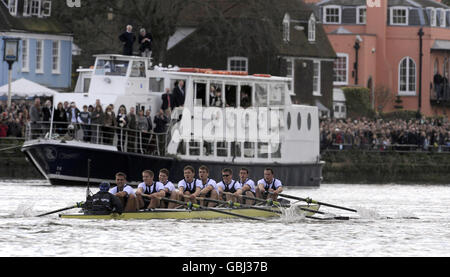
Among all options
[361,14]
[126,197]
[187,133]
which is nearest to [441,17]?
[361,14]

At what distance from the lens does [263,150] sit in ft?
156

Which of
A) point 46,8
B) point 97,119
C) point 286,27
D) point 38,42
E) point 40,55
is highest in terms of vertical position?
point 46,8

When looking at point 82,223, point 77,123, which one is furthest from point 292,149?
point 82,223

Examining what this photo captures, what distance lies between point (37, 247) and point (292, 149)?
22.1 meters

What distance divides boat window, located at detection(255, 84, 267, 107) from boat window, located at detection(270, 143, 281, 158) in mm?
1532

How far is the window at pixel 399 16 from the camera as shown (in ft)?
315

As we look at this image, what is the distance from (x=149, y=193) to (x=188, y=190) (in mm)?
1432

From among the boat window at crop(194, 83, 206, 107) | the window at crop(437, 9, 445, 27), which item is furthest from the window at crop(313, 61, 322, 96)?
the boat window at crop(194, 83, 206, 107)

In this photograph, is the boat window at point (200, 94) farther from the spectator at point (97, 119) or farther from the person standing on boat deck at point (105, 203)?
the person standing on boat deck at point (105, 203)

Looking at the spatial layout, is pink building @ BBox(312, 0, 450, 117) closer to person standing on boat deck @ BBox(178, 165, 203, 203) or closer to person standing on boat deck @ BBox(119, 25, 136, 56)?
person standing on boat deck @ BBox(119, 25, 136, 56)

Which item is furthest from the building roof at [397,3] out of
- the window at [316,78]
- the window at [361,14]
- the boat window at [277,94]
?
the boat window at [277,94]

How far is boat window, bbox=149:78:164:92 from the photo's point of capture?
46312mm

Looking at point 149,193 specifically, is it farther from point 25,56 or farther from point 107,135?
point 25,56

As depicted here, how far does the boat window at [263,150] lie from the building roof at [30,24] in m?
30.6
